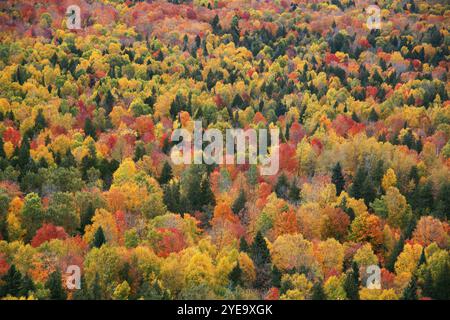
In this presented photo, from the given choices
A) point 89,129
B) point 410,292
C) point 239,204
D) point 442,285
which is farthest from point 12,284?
point 89,129

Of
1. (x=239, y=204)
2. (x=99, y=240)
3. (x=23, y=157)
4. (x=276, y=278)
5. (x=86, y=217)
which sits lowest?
(x=276, y=278)

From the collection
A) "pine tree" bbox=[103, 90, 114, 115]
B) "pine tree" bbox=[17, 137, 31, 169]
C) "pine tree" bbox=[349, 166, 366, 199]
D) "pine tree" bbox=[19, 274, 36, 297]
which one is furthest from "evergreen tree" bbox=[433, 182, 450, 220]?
"pine tree" bbox=[103, 90, 114, 115]

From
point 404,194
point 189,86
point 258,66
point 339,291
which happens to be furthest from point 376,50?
point 339,291

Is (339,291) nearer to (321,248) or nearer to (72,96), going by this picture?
(321,248)

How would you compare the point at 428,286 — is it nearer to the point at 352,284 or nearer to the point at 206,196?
the point at 352,284

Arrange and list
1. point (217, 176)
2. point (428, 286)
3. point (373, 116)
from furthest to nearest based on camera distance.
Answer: point (373, 116) → point (217, 176) → point (428, 286)

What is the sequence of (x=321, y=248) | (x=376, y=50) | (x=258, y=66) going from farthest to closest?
(x=376, y=50) < (x=258, y=66) < (x=321, y=248)

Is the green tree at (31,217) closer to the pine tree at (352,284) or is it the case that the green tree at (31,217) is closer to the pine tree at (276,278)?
the pine tree at (276,278)
